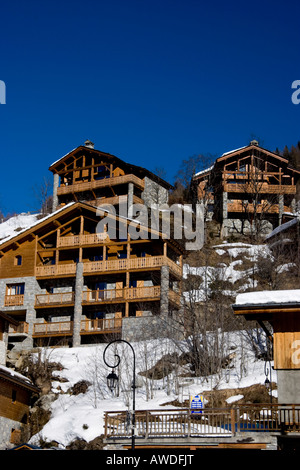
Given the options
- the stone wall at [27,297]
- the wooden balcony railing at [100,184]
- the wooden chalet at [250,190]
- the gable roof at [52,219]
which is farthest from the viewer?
the wooden chalet at [250,190]

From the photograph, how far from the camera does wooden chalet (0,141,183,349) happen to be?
46094mm

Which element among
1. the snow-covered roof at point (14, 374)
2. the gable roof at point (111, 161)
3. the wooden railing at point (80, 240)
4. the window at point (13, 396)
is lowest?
the window at point (13, 396)

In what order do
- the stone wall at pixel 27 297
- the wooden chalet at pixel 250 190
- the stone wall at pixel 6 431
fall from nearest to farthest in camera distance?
the stone wall at pixel 6 431 < the stone wall at pixel 27 297 < the wooden chalet at pixel 250 190

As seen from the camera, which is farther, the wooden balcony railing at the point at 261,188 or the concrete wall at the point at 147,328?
the wooden balcony railing at the point at 261,188

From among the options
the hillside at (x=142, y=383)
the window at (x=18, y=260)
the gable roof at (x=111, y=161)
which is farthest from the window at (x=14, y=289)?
the gable roof at (x=111, y=161)

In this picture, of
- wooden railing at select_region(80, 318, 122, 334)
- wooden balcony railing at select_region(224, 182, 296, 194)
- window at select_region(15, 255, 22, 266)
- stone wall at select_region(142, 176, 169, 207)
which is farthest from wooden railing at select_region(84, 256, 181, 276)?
wooden balcony railing at select_region(224, 182, 296, 194)

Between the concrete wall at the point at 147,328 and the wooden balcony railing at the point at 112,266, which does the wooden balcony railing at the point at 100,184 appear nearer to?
the wooden balcony railing at the point at 112,266

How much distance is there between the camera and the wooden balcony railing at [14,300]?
160 feet

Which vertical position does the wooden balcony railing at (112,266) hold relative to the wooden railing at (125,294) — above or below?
above

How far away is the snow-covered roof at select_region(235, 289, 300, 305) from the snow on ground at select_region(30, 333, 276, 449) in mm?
9545

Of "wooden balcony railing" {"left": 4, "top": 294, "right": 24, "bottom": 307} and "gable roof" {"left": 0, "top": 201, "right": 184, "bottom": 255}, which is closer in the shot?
"gable roof" {"left": 0, "top": 201, "right": 184, "bottom": 255}

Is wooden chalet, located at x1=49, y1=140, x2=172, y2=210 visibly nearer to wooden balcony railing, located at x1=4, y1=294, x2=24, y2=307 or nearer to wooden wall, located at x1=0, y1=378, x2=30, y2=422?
wooden balcony railing, located at x1=4, y1=294, x2=24, y2=307
